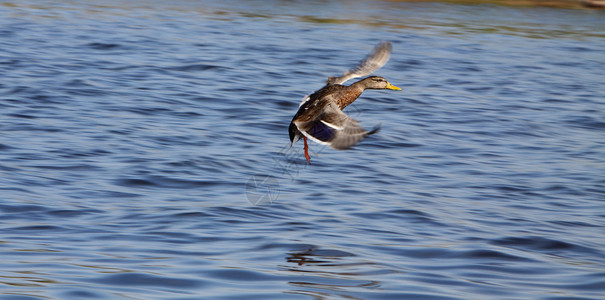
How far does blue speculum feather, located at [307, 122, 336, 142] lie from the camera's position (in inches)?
242

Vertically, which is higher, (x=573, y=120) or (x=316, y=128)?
(x=316, y=128)

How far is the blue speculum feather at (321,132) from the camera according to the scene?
20.1 ft

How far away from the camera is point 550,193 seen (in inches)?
358

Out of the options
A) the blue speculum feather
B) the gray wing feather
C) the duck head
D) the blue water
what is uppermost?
the duck head

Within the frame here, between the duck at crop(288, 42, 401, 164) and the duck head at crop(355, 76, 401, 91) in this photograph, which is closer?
the duck at crop(288, 42, 401, 164)

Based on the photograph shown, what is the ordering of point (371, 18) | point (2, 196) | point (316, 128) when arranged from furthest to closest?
1. point (371, 18)
2. point (2, 196)
3. point (316, 128)

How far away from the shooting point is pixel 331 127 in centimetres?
627

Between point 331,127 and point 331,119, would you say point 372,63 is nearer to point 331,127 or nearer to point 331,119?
point 331,119

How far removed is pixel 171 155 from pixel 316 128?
366 cm

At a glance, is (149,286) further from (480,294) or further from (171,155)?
(171,155)

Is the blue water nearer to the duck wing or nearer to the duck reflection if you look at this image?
the duck reflection

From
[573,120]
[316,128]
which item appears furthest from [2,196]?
[573,120]

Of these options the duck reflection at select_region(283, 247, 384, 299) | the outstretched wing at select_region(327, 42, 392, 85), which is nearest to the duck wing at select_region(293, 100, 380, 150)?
the duck reflection at select_region(283, 247, 384, 299)

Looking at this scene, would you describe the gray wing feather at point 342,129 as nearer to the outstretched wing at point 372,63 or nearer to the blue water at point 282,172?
the blue water at point 282,172
